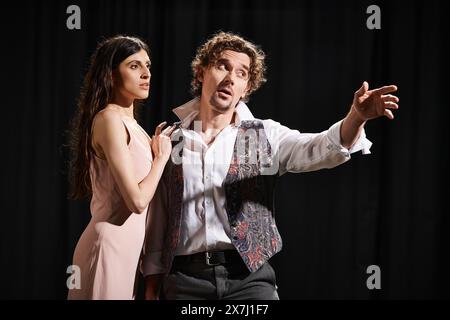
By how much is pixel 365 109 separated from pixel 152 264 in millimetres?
921

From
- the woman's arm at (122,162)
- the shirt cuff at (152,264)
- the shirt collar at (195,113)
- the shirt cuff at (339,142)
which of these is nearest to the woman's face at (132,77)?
the woman's arm at (122,162)

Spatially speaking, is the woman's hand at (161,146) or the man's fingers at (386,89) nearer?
the man's fingers at (386,89)

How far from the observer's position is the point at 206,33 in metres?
3.31

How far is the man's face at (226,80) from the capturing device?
2.15 meters

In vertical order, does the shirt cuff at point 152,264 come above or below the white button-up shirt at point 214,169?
below

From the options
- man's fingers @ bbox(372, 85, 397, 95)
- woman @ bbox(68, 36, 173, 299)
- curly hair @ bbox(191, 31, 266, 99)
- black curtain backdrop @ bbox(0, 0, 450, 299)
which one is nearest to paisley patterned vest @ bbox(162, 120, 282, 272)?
woman @ bbox(68, 36, 173, 299)

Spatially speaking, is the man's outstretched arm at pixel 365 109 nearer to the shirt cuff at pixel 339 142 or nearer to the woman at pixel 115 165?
the shirt cuff at pixel 339 142

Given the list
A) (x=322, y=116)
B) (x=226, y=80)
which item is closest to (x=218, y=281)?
(x=226, y=80)

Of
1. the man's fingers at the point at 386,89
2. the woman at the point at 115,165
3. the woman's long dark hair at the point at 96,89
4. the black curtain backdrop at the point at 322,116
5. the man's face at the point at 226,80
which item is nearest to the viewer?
the man's fingers at the point at 386,89

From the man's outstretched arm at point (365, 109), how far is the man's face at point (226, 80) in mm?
455

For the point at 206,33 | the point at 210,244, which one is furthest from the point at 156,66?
the point at 210,244

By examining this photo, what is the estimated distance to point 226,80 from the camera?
2.16 metres

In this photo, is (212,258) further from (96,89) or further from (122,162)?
(96,89)

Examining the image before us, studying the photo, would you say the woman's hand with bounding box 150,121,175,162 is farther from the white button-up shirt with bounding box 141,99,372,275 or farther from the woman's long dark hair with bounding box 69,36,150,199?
the woman's long dark hair with bounding box 69,36,150,199
